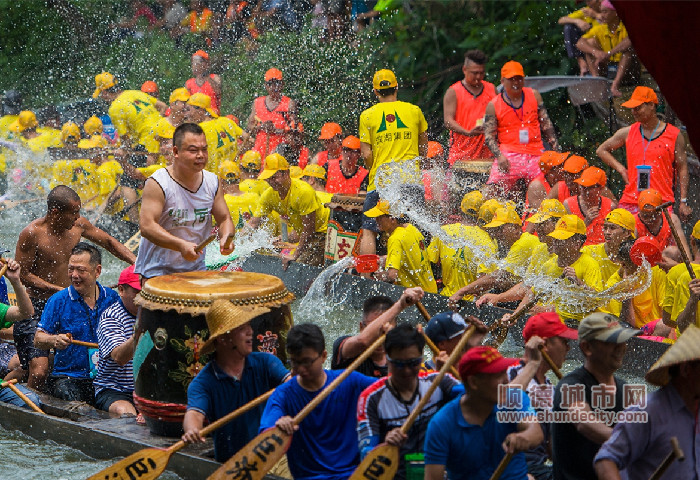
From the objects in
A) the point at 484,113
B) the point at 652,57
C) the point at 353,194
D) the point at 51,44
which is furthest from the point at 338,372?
the point at 51,44

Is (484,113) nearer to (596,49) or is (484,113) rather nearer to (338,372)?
(596,49)

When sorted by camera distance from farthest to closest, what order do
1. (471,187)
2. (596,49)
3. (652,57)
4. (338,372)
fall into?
Result: (596,49) → (471,187) → (338,372) → (652,57)

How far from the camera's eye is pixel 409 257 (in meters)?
8.54

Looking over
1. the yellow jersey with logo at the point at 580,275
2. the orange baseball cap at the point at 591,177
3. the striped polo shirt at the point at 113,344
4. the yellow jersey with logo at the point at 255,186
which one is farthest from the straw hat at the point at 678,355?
the yellow jersey with logo at the point at 255,186

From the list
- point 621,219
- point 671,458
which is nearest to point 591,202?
point 621,219

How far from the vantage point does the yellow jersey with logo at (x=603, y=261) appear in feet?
25.3

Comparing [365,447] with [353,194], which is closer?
[365,447]

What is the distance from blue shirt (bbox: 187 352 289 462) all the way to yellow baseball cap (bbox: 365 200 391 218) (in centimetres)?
337

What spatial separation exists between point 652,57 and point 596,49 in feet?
24.1

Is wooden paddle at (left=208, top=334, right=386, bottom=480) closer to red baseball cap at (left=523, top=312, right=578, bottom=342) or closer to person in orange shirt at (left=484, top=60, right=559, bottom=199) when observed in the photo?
red baseball cap at (left=523, top=312, right=578, bottom=342)

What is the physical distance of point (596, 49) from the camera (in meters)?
11.0

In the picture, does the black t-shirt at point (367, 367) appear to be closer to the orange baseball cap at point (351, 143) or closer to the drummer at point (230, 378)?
the drummer at point (230, 378)

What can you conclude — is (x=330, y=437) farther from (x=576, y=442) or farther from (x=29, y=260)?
(x=29, y=260)

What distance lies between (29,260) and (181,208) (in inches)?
61.5
